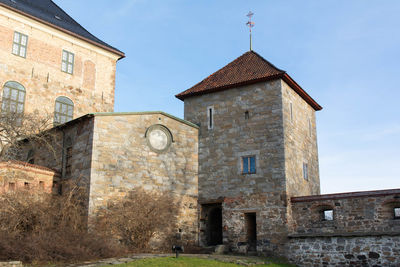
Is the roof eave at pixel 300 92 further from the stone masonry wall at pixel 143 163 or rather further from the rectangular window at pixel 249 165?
the stone masonry wall at pixel 143 163

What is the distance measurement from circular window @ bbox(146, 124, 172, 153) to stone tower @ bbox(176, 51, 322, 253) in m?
2.04

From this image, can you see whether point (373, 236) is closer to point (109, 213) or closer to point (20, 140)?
point (109, 213)

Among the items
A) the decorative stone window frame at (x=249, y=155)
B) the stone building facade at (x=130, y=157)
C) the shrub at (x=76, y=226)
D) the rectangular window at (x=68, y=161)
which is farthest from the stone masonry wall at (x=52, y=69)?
the decorative stone window frame at (x=249, y=155)

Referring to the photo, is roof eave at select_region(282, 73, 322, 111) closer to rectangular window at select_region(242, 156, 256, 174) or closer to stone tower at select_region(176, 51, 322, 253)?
stone tower at select_region(176, 51, 322, 253)

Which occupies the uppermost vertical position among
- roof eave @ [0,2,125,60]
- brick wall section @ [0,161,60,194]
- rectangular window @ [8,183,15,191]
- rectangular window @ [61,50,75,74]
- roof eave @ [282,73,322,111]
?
roof eave @ [0,2,125,60]

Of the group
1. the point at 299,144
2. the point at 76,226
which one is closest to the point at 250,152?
the point at 299,144

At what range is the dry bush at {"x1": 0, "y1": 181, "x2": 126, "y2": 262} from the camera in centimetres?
1188

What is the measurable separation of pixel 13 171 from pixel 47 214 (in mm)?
3090

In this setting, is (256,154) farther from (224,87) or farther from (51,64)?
(51,64)

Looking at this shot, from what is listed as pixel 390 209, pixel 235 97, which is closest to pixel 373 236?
pixel 390 209

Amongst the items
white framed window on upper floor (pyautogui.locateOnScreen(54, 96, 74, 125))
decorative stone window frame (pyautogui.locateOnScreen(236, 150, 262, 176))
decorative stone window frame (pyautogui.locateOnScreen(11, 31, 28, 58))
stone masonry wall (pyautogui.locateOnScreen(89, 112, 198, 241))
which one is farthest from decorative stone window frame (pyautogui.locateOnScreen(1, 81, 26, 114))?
decorative stone window frame (pyautogui.locateOnScreen(236, 150, 262, 176))

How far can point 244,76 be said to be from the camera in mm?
20719

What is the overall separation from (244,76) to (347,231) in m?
8.47

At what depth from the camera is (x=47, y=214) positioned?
1455 centimetres
